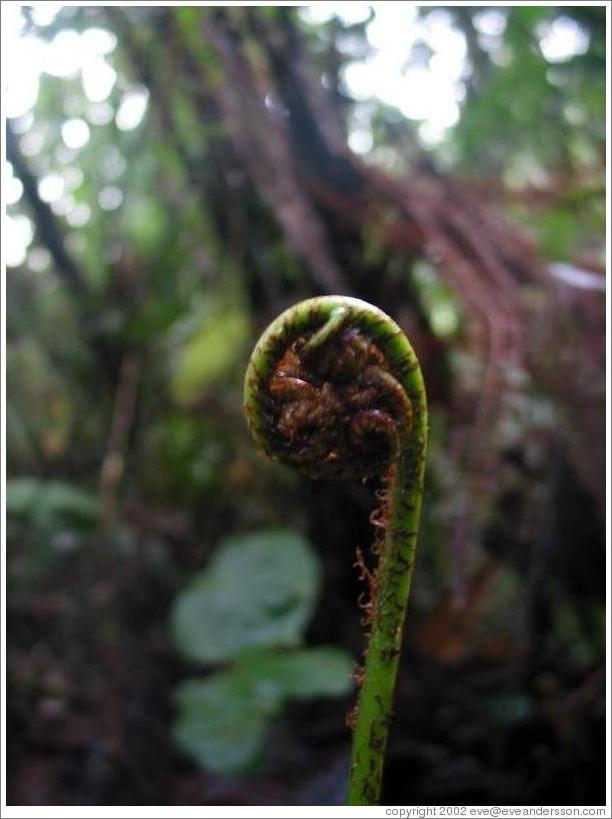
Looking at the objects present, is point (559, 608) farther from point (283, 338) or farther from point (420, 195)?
point (283, 338)

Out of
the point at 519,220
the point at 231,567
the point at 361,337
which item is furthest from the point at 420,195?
the point at 361,337

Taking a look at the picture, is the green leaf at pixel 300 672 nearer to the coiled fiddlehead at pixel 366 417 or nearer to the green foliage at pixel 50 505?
the green foliage at pixel 50 505

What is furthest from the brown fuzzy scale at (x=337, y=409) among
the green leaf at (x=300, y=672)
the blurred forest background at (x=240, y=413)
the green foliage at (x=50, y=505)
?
the green foliage at (x=50, y=505)

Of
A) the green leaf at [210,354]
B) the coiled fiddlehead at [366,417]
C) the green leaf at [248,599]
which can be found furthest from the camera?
the green leaf at [210,354]

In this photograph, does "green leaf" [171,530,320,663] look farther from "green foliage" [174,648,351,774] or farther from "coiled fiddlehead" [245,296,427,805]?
"coiled fiddlehead" [245,296,427,805]

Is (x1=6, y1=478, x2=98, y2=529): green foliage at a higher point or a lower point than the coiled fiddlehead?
lower

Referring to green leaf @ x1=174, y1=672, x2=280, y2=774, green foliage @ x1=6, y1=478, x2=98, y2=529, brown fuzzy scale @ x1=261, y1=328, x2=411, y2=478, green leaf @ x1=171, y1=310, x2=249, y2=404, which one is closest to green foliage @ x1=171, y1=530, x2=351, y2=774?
green leaf @ x1=174, y1=672, x2=280, y2=774

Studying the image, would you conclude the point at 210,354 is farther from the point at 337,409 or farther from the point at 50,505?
the point at 337,409

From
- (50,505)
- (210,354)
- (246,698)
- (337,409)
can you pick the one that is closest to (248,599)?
(246,698)
